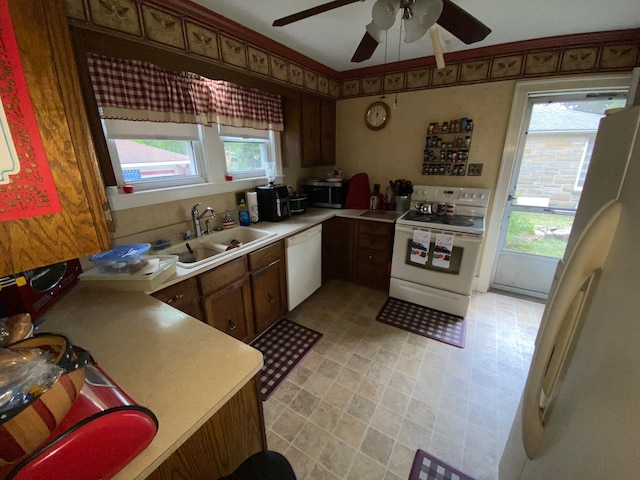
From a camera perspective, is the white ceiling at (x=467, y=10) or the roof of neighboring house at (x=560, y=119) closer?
the white ceiling at (x=467, y=10)

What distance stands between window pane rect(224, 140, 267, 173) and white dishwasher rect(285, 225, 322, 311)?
2.99ft

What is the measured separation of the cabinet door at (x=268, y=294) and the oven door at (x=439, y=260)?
1.17m

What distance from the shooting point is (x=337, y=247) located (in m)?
3.10


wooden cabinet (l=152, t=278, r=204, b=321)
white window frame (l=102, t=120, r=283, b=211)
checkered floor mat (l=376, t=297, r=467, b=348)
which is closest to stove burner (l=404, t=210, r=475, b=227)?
checkered floor mat (l=376, t=297, r=467, b=348)

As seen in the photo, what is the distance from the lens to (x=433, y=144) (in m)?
2.83

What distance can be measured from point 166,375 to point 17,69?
0.83 meters

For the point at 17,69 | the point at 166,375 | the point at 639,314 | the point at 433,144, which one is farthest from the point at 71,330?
the point at 433,144

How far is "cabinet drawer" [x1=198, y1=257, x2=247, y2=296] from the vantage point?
5.57 feet

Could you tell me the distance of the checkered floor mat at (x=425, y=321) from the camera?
2312 millimetres

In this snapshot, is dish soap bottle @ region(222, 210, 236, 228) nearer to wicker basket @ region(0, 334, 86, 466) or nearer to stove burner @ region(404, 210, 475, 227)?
stove burner @ region(404, 210, 475, 227)

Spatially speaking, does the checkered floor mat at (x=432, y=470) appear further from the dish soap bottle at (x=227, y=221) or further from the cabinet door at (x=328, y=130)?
the cabinet door at (x=328, y=130)

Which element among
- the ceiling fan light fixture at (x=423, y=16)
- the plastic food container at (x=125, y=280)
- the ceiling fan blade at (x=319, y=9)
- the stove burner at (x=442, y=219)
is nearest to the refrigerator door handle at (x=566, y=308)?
the ceiling fan light fixture at (x=423, y=16)

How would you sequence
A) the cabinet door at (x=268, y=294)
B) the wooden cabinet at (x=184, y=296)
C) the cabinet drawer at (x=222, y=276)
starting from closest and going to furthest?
the wooden cabinet at (x=184, y=296) → the cabinet drawer at (x=222, y=276) → the cabinet door at (x=268, y=294)

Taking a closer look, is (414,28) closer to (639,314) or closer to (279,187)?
(639,314)
